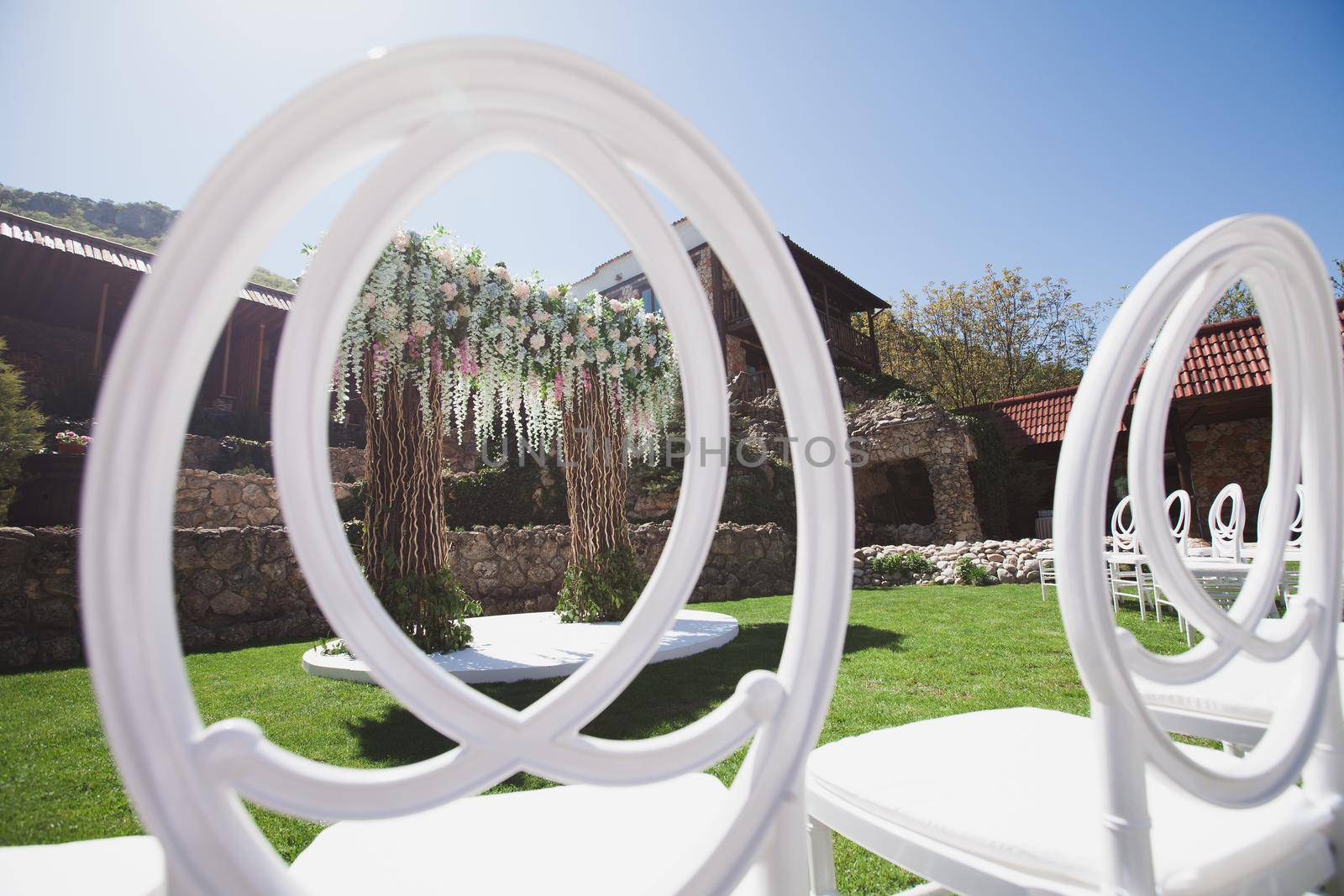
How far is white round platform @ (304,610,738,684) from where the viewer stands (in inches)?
129

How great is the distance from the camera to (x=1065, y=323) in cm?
1934

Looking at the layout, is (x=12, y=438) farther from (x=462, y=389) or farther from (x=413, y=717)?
(x=413, y=717)

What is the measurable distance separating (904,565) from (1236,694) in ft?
26.3

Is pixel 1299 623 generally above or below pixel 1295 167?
below

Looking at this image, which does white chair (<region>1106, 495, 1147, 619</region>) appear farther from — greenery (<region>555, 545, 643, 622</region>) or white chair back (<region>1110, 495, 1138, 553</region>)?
greenery (<region>555, 545, 643, 622</region>)

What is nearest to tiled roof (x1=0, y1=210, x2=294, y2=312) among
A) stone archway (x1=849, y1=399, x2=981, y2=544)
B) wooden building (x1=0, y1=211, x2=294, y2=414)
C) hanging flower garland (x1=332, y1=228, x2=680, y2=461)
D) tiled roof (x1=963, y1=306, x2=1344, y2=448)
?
wooden building (x1=0, y1=211, x2=294, y2=414)

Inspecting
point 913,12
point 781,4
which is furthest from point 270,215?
point 913,12

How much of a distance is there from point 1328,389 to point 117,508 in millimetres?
1173

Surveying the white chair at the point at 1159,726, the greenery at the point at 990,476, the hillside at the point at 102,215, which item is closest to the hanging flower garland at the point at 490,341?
the white chair at the point at 1159,726

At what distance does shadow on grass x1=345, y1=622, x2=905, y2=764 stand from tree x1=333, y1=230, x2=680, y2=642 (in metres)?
0.93

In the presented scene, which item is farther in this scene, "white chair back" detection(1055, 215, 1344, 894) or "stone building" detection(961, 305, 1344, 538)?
"stone building" detection(961, 305, 1344, 538)

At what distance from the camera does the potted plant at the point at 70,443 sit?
23.3 feet

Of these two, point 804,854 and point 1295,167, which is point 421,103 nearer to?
point 804,854

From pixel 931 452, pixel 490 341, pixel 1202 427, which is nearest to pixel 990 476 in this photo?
pixel 931 452
